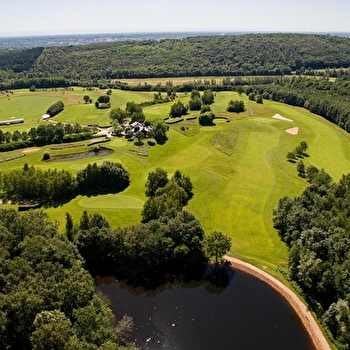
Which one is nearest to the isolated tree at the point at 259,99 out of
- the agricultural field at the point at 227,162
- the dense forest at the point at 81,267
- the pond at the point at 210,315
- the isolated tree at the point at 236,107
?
the agricultural field at the point at 227,162

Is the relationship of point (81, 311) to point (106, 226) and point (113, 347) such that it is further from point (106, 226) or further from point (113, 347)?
point (106, 226)

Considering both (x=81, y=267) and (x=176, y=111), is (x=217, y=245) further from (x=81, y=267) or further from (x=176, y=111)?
(x=176, y=111)

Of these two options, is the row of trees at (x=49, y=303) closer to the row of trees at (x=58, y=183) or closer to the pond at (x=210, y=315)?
the pond at (x=210, y=315)

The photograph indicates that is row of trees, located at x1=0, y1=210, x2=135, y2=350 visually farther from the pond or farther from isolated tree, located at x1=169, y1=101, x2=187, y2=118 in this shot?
isolated tree, located at x1=169, y1=101, x2=187, y2=118

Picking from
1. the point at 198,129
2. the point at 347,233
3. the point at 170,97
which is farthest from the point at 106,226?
the point at 170,97

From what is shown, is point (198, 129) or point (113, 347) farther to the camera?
point (198, 129)

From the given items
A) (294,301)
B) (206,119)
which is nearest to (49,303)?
(294,301)
